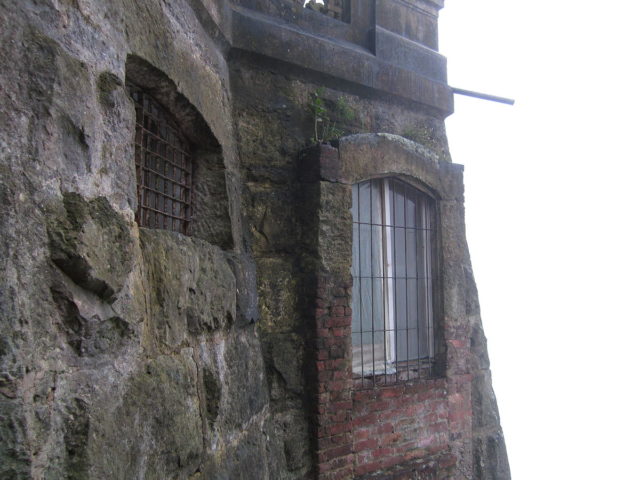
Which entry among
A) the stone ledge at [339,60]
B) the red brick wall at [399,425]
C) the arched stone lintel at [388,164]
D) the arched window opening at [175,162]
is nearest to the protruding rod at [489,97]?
the stone ledge at [339,60]

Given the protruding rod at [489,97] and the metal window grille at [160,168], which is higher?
the protruding rod at [489,97]

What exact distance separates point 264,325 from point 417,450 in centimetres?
167

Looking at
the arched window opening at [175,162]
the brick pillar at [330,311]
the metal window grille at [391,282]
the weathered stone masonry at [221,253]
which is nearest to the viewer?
the weathered stone masonry at [221,253]

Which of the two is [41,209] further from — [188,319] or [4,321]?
[188,319]

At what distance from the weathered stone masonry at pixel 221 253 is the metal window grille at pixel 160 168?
0.28ft

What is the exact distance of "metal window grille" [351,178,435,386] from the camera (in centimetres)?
438

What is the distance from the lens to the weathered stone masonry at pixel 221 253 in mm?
1543

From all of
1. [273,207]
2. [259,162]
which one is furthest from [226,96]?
[273,207]

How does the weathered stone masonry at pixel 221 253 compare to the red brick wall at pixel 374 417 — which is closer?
the weathered stone masonry at pixel 221 253

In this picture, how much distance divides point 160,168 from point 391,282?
235 centimetres

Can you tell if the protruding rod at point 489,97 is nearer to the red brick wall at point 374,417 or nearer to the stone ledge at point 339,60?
the stone ledge at point 339,60

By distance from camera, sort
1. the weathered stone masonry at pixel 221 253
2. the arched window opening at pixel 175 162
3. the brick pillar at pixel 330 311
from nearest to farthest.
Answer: the weathered stone masonry at pixel 221 253 < the arched window opening at pixel 175 162 < the brick pillar at pixel 330 311

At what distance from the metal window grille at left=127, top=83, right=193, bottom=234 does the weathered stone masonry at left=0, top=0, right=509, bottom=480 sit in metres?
0.08

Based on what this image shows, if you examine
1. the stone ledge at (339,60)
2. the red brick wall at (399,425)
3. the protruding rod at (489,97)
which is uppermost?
the protruding rod at (489,97)
